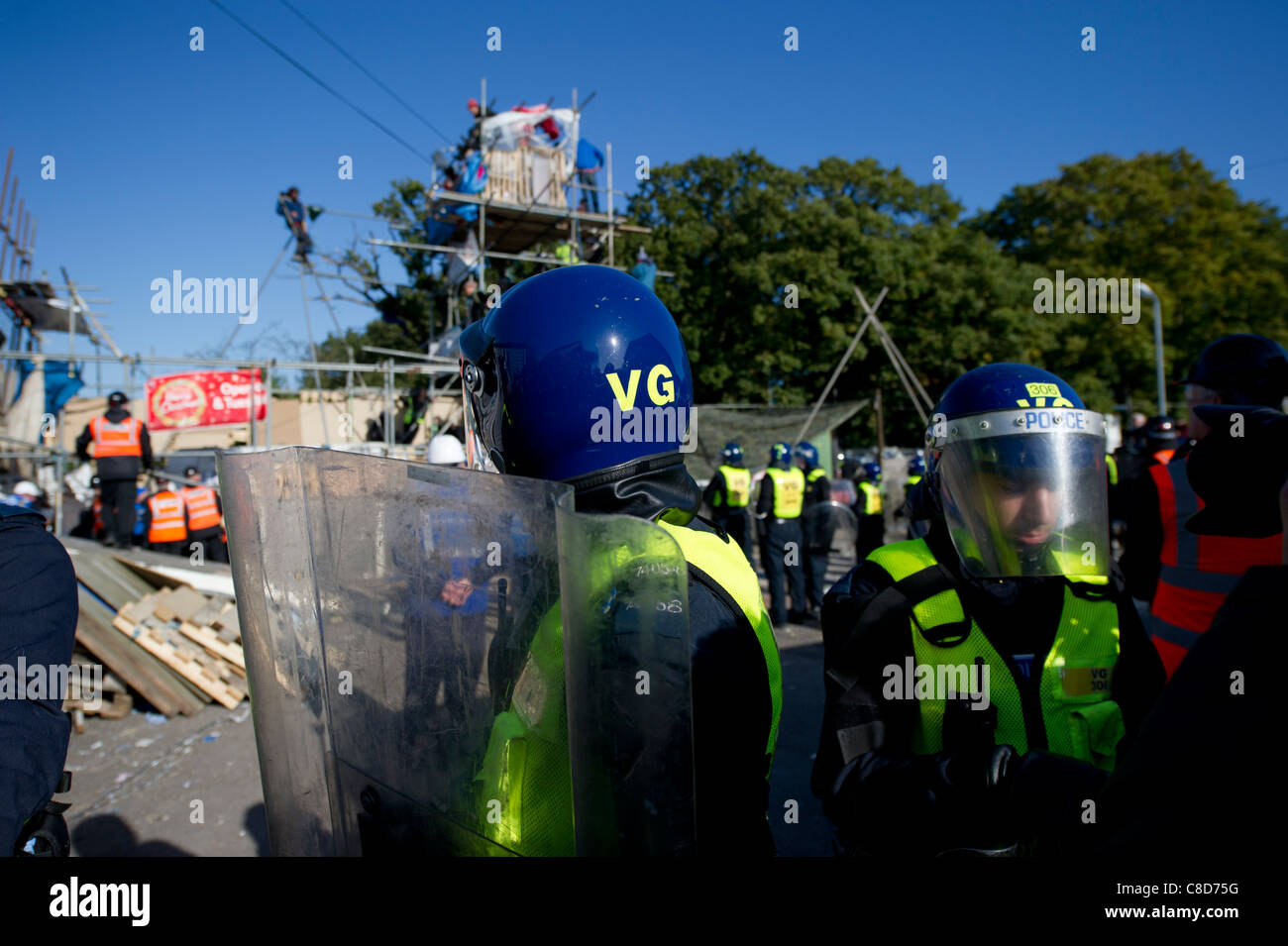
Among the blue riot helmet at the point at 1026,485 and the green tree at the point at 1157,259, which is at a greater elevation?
the green tree at the point at 1157,259

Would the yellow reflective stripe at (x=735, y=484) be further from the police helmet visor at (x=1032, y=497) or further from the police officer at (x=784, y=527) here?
the police helmet visor at (x=1032, y=497)

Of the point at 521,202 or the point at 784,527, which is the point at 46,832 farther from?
the point at 521,202

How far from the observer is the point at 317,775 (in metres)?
0.91

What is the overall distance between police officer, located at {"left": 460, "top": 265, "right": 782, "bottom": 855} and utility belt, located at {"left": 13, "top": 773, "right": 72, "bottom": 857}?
4.23 ft

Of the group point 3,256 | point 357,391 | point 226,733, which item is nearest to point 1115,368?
point 357,391

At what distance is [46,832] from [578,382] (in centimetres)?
158

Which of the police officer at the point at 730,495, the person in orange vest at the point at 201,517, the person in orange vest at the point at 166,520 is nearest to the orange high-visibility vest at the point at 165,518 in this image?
the person in orange vest at the point at 166,520

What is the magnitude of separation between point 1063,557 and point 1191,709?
940 mm

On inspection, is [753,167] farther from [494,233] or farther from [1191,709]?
[1191,709]

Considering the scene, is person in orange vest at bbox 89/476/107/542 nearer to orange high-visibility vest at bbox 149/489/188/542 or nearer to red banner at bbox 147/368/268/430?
orange high-visibility vest at bbox 149/489/188/542

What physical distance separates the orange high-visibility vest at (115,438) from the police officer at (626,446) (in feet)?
28.7

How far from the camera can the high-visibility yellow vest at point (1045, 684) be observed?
1416mm

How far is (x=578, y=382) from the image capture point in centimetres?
121

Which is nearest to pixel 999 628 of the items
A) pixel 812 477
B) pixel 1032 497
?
pixel 1032 497
